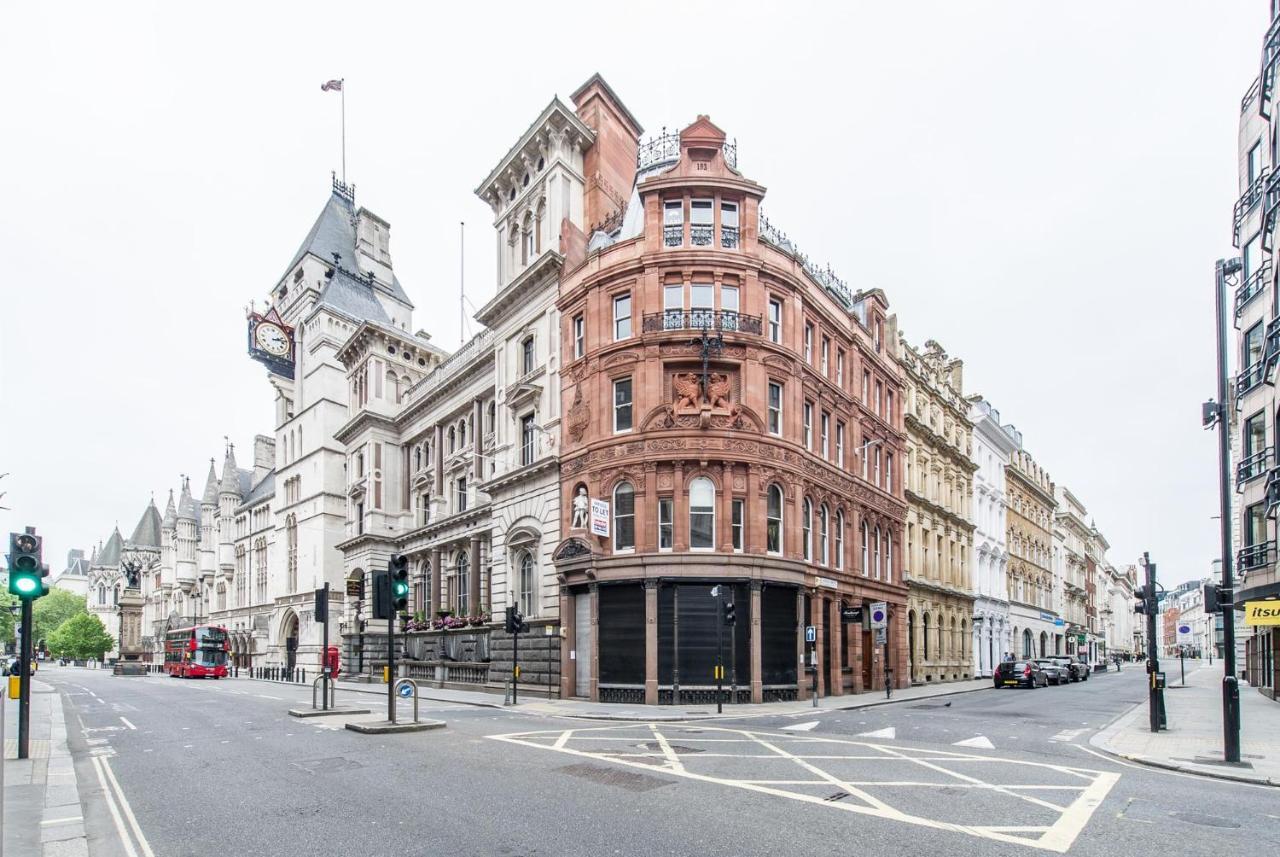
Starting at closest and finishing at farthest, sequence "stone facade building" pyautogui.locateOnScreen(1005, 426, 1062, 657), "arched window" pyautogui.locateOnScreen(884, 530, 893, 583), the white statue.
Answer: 1. the white statue
2. "arched window" pyautogui.locateOnScreen(884, 530, 893, 583)
3. "stone facade building" pyautogui.locateOnScreen(1005, 426, 1062, 657)

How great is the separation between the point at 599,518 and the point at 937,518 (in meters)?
27.7

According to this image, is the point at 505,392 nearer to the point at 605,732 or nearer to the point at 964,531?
the point at 605,732

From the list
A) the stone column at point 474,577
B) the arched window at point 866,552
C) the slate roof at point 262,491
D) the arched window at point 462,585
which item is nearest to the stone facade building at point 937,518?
the arched window at point 866,552

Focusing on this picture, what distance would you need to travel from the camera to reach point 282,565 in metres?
66.5

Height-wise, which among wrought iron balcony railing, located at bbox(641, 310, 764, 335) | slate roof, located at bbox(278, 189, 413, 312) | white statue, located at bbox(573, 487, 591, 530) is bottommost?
white statue, located at bbox(573, 487, 591, 530)

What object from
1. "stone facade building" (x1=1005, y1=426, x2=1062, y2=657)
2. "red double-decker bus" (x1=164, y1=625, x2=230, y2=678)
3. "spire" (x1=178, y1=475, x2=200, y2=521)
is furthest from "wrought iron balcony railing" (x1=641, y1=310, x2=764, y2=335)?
"spire" (x1=178, y1=475, x2=200, y2=521)

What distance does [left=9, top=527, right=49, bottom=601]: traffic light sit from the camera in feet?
46.9

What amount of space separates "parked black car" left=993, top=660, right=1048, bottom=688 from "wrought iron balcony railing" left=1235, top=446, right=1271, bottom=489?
607 inches

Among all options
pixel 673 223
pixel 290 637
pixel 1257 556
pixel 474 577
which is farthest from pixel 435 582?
pixel 1257 556

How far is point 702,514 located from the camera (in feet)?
96.1

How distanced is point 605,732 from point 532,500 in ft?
54.8

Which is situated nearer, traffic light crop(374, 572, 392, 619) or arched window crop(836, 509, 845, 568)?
traffic light crop(374, 572, 392, 619)

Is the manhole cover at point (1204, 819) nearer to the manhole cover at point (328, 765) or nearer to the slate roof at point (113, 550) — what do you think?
the manhole cover at point (328, 765)

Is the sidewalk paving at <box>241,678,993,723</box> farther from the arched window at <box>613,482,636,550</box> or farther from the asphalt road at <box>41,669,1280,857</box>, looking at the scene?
the arched window at <box>613,482,636,550</box>
